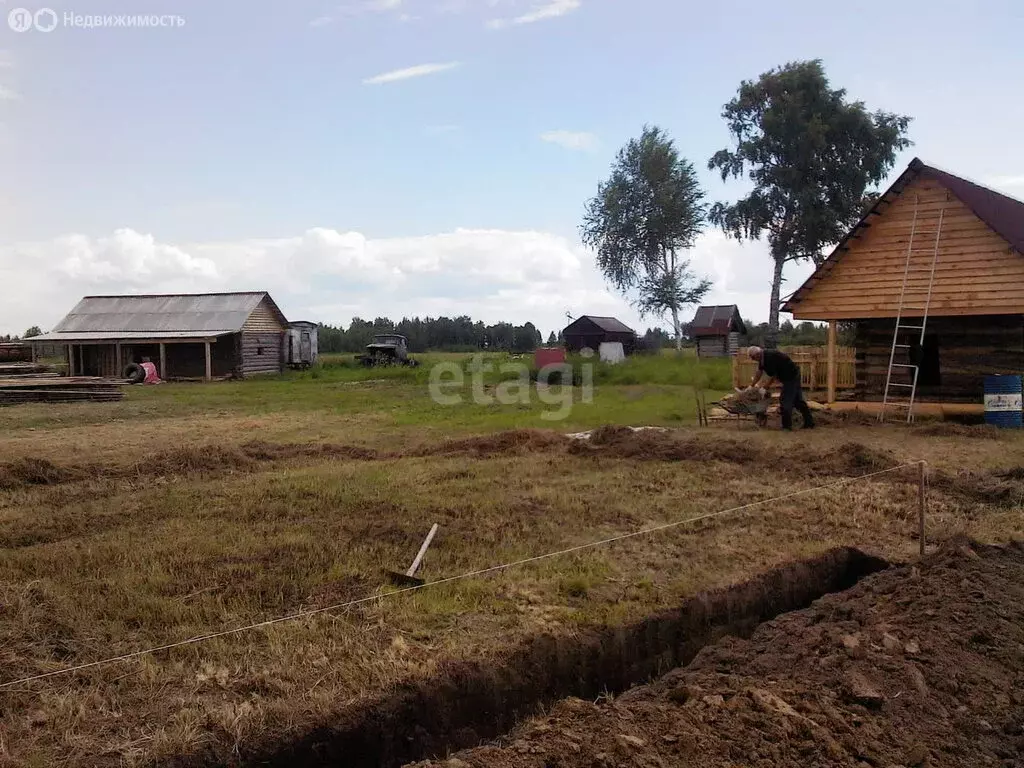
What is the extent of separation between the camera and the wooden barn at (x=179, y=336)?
35938 millimetres

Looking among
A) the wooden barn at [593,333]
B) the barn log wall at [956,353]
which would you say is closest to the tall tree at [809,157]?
the wooden barn at [593,333]

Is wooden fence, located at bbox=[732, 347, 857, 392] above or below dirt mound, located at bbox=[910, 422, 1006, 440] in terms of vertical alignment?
above

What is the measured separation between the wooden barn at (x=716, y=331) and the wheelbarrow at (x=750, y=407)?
98.3 feet

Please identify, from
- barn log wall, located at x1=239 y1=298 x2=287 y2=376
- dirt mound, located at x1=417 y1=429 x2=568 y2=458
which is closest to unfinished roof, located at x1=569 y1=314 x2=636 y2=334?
barn log wall, located at x1=239 y1=298 x2=287 y2=376

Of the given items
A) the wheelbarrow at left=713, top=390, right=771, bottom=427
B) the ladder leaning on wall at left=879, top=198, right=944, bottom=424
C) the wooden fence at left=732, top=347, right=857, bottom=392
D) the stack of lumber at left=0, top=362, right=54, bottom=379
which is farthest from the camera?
the stack of lumber at left=0, top=362, right=54, bottom=379

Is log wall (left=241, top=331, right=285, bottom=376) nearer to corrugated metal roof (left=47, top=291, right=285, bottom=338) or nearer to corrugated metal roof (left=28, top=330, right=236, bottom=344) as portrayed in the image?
corrugated metal roof (left=47, top=291, right=285, bottom=338)

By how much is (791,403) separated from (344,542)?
33.3 ft

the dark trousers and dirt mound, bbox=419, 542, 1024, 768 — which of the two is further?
the dark trousers

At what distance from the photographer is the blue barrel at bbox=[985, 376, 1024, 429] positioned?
14805 millimetres

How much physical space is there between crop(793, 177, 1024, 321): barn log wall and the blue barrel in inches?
51.8

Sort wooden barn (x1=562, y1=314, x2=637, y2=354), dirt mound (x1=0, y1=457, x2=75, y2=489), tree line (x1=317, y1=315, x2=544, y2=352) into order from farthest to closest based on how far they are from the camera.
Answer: tree line (x1=317, y1=315, x2=544, y2=352) → wooden barn (x1=562, y1=314, x2=637, y2=354) → dirt mound (x1=0, y1=457, x2=75, y2=489)

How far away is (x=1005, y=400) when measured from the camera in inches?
586

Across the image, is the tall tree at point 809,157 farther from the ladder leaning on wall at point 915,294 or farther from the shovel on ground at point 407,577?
the shovel on ground at point 407,577

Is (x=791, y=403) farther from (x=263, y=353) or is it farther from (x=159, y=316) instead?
(x=159, y=316)
